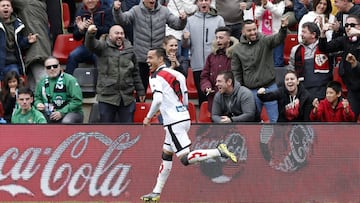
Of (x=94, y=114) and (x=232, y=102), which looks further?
(x=94, y=114)

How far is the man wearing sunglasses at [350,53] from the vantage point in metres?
14.5

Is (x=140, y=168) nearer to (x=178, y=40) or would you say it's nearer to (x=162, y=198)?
(x=162, y=198)

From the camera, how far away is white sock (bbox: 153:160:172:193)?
1274cm

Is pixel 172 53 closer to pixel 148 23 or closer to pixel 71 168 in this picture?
pixel 148 23

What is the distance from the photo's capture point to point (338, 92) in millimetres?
13938

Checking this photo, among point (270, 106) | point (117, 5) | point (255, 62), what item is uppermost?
point (117, 5)

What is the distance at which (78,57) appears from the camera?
1616 centimetres

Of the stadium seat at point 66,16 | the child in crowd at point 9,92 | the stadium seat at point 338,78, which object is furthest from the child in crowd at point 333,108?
the stadium seat at point 66,16

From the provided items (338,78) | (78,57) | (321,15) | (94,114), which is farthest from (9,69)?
(338,78)

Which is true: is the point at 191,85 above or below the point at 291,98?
below

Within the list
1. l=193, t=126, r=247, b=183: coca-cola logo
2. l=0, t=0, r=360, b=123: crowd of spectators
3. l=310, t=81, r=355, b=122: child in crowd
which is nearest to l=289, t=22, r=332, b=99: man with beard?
l=0, t=0, r=360, b=123: crowd of spectators

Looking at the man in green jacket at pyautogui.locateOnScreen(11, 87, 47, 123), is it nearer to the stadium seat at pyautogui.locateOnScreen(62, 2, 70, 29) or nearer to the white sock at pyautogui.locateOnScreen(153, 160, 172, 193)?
the white sock at pyautogui.locateOnScreen(153, 160, 172, 193)

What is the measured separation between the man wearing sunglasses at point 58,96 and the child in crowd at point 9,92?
0.34m

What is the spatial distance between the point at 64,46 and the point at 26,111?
3247mm
